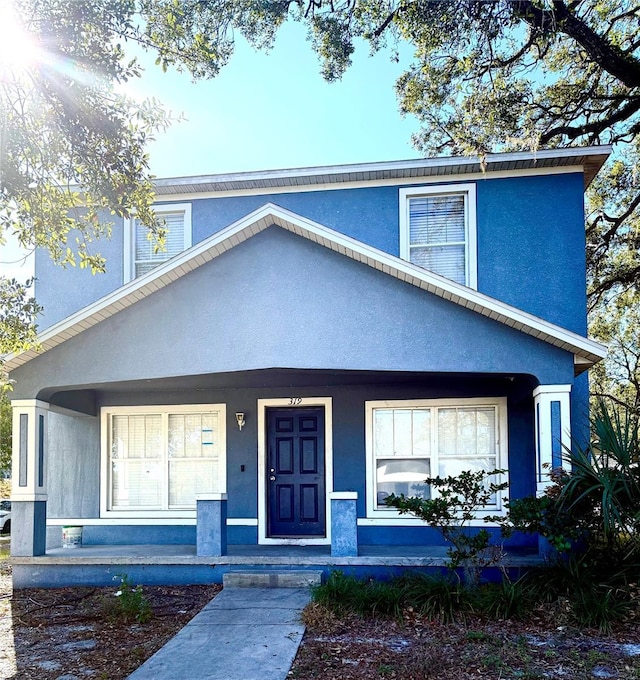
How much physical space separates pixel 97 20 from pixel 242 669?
6.37 metres

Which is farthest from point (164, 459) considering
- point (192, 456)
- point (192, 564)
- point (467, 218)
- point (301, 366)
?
point (467, 218)

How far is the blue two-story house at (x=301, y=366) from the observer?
840 centimetres

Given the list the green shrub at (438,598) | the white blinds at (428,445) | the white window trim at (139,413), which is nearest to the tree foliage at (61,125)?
the white window trim at (139,413)

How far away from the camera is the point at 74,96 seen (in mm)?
6984

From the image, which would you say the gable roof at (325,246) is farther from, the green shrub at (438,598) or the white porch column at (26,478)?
the green shrub at (438,598)

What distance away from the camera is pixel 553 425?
8281mm

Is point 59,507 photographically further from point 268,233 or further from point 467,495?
point 467,495

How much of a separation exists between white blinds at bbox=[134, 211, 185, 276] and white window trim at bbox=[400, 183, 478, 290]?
3.73m

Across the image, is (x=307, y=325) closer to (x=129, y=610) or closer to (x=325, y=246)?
(x=325, y=246)

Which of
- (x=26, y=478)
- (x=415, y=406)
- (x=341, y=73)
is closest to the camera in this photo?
(x=26, y=478)

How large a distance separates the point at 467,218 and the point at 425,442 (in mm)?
3621

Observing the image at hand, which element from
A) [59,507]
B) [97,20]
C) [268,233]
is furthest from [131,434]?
[97,20]

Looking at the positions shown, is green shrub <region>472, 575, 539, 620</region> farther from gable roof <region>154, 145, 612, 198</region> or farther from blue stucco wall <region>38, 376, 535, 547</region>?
gable roof <region>154, 145, 612, 198</region>

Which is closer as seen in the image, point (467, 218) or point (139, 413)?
point (467, 218)
